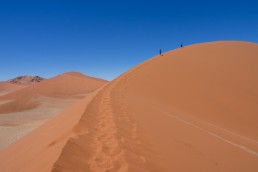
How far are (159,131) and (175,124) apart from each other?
1.38m

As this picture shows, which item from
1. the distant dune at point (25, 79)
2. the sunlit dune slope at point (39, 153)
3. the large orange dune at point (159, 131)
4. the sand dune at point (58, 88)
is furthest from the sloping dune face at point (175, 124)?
the distant dune at point (25, 79)

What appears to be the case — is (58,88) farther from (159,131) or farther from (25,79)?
(25,79)

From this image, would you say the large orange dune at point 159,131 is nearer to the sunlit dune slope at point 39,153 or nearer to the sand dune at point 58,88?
the sunlit dune slope at point 39,153

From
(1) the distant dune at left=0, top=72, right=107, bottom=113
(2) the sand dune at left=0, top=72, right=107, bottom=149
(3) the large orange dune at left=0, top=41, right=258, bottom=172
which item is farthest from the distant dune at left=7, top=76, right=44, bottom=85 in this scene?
(3) the large orange dune at left=0, top=41, right=258, bottom=172

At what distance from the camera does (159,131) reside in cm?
550

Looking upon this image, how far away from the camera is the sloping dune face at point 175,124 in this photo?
3.58 m

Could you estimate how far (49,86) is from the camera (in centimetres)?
3988

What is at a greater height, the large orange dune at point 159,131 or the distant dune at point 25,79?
the distant dune at point 25,79

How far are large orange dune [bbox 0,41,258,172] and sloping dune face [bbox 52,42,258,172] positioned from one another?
0.01 meters

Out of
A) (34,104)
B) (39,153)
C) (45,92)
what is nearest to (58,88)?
(45,92)

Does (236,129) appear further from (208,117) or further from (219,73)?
(219,73)

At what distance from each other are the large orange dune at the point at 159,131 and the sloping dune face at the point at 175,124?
0.01 m

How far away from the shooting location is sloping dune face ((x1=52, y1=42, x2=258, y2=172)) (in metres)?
3.58

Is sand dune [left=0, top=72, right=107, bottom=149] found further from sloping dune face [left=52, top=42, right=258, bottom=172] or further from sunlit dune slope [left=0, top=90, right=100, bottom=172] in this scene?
sloping dune face [left=52, top=42, right=258, bottom=172]
